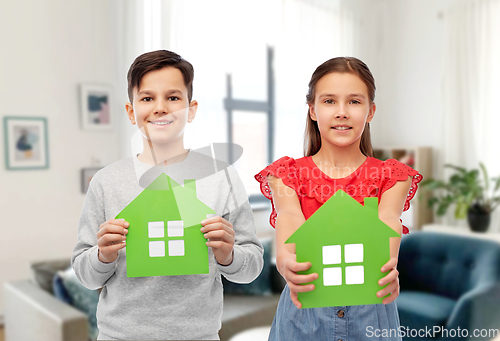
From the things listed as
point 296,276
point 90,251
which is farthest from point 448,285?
point 90,251

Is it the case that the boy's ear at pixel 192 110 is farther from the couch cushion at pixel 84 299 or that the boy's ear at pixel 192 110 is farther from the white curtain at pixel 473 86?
the white curtain at pixel 473 86

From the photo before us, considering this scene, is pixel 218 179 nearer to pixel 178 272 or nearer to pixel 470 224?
pixel 178 272

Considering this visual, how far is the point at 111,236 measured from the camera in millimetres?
667

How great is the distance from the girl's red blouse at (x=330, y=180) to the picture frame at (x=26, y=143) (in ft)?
8.05

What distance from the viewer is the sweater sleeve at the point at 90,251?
2.41 feet

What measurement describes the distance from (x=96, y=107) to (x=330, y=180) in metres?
2.55

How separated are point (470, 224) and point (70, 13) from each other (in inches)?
137

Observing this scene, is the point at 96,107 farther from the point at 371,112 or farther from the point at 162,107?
the point at 371,112

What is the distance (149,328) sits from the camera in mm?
810

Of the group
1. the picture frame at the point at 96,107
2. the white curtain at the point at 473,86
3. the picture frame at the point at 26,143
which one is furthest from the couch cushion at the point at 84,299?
the white curtain at the point at 473,86

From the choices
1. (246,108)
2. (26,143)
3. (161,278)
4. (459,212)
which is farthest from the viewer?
(459,212)

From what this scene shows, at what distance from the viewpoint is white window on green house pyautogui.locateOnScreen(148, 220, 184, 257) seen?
693mm

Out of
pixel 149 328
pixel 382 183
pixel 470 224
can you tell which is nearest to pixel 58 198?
pixel 149 328

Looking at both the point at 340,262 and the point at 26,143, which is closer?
the point at 340,262
